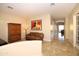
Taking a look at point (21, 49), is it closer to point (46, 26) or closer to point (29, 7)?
point (29, 7)

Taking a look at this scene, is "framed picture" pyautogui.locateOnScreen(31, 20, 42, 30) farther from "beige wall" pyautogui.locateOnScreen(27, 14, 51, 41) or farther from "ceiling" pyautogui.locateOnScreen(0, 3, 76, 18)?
"ceiling" pyautogui.locateOnScreen(0, 3, 76, 18)

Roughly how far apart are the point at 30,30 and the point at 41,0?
7185mm

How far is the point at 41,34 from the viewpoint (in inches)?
325

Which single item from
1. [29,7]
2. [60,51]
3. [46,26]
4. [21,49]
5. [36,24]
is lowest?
[60,51]

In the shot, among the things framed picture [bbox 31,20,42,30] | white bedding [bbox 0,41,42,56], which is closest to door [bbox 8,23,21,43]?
framed picture [bbox 31,20,42,30]

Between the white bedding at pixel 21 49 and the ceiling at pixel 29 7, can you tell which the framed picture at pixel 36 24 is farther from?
the white bedding at pixel 21 49

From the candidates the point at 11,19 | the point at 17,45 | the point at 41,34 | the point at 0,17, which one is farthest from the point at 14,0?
the point at 41,34

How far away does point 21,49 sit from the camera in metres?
3.00

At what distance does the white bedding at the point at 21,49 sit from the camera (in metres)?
2.65

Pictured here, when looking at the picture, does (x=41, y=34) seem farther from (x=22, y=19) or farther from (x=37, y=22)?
(x=22, y=19)

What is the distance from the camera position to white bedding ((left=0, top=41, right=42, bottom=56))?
8.69 feet

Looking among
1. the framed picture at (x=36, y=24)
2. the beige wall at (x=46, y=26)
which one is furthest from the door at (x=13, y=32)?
the beige wall at (x=46, y=26)

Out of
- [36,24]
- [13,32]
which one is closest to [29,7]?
[13,32]

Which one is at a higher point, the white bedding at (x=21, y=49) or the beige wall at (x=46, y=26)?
the beige wall at (x=46, y=26)
